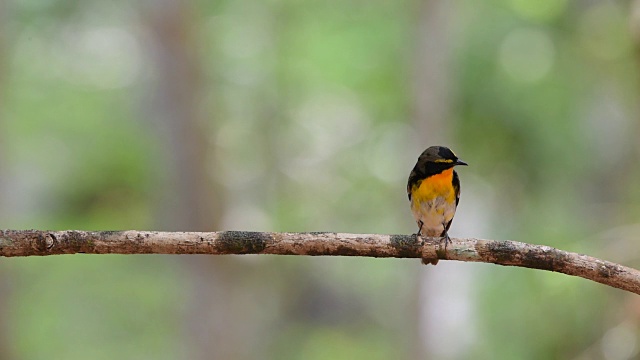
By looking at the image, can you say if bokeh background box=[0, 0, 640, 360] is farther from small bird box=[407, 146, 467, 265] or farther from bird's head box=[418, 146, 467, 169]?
bird's head box=[418, 146, 467, 169]

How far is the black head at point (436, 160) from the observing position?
18.9ft

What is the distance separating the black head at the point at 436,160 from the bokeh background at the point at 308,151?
472 cm

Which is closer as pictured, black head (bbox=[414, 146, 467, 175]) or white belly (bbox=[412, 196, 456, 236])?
black head (bbox=[414, 146, 467, 175])

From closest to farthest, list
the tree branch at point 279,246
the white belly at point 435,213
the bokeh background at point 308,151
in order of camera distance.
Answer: the tree branch at point 279,246 < the white belly at point 435,213 < the bokeh background at point 308,151

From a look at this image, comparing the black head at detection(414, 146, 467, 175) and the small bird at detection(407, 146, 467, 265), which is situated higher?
the black head at detection(414, 146, 467, 175)

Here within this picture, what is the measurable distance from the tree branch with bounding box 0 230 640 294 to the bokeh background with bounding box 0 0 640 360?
260 inches

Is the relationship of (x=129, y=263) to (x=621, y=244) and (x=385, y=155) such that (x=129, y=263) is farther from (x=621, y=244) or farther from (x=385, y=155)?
(x=621, y=244)

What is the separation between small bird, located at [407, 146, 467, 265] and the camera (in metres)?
5.95

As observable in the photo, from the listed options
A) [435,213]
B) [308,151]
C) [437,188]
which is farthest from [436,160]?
[308,151]

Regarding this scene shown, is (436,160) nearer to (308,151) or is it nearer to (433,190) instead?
(433,190)

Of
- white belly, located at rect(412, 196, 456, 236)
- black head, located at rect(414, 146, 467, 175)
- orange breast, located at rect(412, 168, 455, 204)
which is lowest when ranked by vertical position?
white belly, located at rect(412, 196, 456, 236)

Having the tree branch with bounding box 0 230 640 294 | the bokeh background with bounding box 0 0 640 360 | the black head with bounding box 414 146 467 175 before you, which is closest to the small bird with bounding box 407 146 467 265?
the black head with bounding box 414 146 467 175

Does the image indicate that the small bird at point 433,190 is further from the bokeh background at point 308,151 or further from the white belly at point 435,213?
the bokeh background at point 308,151

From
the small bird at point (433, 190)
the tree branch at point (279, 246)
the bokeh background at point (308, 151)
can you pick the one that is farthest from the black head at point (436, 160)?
the bokeh background at point (308, 151)
